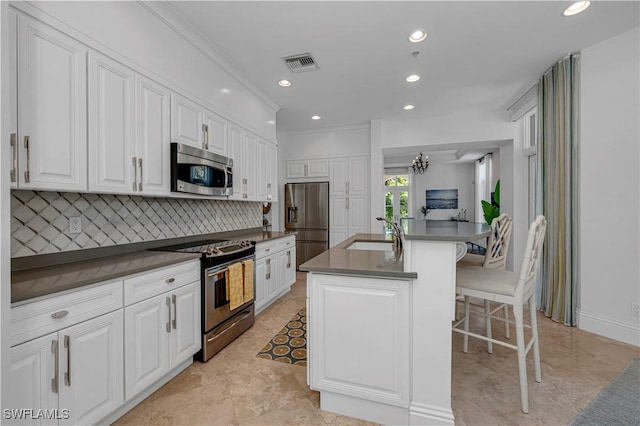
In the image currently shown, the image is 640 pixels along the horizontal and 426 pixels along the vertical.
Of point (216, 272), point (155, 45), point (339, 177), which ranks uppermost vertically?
point (155, 45)

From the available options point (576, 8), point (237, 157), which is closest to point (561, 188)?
point (576, 8)

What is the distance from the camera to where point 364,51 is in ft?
9.08

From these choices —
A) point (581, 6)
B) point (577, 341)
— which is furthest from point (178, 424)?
point (581, 6)

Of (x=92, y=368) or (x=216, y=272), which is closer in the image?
(x=92, y=368)

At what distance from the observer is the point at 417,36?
2512 millimetres

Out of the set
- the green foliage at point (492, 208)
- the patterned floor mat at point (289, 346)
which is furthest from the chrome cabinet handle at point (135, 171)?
the green foliage at point (492, 208)

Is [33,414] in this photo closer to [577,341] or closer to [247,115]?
[247,115]

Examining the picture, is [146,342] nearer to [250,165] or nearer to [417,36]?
[250,165]

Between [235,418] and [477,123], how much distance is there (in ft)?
16.5

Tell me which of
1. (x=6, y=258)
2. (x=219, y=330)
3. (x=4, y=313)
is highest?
(x=6, y=258)

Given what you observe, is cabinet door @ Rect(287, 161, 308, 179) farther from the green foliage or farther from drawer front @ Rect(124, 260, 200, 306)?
the green foliage

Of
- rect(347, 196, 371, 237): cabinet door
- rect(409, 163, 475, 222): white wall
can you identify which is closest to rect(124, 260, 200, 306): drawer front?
rect(347, 196, 371, 237): cabinet door

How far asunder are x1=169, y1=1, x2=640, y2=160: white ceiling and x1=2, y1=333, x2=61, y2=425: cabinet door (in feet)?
7.90

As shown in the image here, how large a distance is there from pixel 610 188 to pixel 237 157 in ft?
12.6
